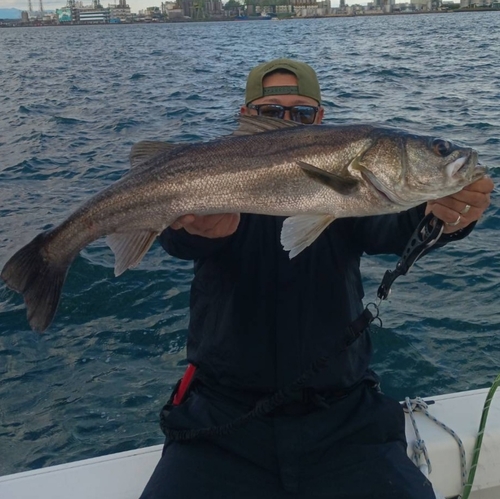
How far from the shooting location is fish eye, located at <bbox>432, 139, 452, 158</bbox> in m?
3.03

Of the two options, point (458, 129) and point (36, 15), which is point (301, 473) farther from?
point (36, 15)

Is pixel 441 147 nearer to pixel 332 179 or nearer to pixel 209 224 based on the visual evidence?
pixel 332 179

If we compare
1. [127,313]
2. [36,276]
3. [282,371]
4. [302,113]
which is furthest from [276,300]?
[127,313]

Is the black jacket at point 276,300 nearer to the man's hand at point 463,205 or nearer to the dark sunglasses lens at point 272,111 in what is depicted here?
the man's hand at point 463,205

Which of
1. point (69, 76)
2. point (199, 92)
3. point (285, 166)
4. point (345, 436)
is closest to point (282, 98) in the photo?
point (285, 166)

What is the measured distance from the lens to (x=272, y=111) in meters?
3.85

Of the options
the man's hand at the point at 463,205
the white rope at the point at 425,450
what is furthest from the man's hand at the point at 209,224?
the white rope at the point at 425,450

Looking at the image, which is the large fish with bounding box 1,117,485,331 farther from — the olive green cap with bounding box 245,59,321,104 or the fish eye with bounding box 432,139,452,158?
the olive green cap with bounding box 245,59,321,104

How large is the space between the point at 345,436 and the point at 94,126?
1618 centimetres

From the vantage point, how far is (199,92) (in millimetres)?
23078

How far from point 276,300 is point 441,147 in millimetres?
1199

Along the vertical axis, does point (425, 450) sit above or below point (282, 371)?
below

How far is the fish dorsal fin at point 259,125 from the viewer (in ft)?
10.7

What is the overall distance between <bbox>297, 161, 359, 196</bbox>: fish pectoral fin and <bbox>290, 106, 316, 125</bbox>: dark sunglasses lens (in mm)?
843
